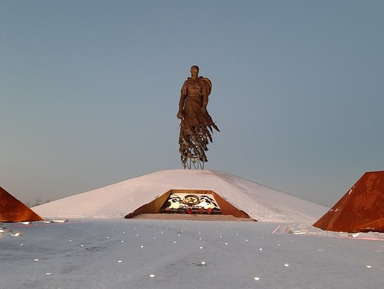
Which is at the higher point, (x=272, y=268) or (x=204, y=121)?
(x=204, y=121)

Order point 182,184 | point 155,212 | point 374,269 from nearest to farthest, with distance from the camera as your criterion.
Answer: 1. point 374,269
2. point 155,212
3. point 182,184

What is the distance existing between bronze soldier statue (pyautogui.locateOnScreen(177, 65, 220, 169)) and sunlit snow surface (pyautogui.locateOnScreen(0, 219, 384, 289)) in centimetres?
1347

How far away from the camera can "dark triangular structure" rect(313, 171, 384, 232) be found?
982 cm

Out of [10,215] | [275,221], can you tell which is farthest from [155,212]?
[10,215]

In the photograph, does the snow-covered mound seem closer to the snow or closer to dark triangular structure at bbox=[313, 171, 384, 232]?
dark triangular structure at bbox=[313, 171, 384, 232]

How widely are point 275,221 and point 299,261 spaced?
409 inches

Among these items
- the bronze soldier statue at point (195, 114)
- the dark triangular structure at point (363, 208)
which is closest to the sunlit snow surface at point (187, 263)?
the dark triangular structure at point (363, 208)

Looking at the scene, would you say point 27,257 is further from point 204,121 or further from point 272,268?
point 204,121

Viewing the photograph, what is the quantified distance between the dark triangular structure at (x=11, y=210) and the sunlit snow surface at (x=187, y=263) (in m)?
4.96

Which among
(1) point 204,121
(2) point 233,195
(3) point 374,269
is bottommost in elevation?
(3) point 374,269

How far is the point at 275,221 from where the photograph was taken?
15805mm

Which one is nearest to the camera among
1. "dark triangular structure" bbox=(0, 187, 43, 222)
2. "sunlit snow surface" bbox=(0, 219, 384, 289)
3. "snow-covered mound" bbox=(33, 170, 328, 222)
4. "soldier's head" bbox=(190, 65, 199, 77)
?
"sunlit snow surface" bbox=(0, 219, 384, 289)

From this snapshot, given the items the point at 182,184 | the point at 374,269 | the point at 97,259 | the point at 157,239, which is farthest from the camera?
the point at 182,184

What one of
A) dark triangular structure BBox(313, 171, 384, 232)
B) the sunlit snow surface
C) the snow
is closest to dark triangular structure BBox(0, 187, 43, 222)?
the snow
